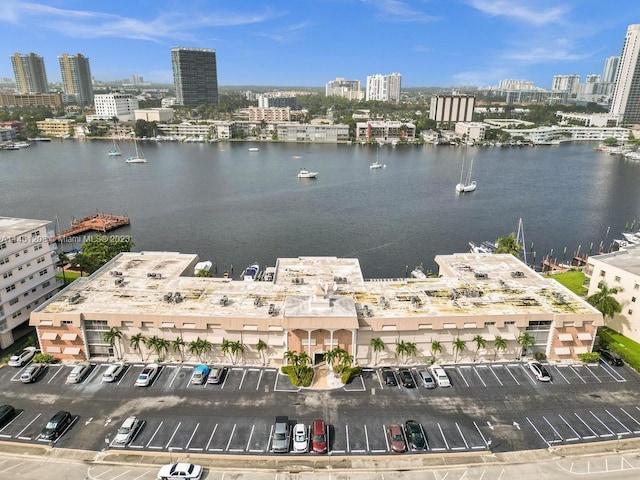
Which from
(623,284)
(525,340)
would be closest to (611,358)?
(525,340)

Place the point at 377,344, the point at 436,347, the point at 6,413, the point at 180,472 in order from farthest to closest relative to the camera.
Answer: the point at 436,347
the point at 377,344
the point at 6,413
the point at 180,472

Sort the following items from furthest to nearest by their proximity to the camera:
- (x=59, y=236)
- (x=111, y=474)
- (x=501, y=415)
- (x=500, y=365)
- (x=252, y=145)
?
(x=252, y=145)
(x=59, y=236)
(x=500, y=365)
(x=501, y=415)
(x=111, y=474)

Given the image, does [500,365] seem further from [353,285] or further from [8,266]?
[8,266]

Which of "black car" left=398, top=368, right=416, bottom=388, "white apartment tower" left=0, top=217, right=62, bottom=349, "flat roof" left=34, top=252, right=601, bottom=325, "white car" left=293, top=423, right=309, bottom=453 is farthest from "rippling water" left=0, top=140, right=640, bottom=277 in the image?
"white car" left=293, top=423, right=309, bottom=453

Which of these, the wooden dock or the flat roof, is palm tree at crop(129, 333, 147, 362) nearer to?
the flat roof

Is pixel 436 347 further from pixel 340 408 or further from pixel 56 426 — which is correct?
pixel 56 426

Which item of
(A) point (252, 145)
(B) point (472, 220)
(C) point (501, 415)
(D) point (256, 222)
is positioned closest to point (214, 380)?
(C) point (501, 415)
